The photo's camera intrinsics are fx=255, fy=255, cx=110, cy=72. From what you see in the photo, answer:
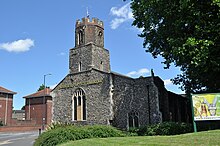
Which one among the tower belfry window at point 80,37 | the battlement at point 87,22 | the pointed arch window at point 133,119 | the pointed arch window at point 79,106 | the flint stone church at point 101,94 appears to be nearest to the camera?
the flint stone church at point 101,94

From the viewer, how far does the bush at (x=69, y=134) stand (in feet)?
49.3

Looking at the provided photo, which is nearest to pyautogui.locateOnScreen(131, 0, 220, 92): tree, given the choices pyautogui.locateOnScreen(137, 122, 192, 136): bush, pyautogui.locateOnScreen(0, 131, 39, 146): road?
pyautogui.locateOnScreen(137, 122, 192, 136): bush

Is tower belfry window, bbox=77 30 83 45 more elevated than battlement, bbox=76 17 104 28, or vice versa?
battlement, bbox=76 17 104 28

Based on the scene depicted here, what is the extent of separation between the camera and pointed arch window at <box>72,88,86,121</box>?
32.8m

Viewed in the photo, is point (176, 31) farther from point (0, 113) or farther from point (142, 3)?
point (0, 113)

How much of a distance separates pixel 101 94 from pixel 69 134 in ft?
51.5

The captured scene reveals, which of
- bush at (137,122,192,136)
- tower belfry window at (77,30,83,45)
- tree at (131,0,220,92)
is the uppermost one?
tower belfry window at (77,30,83,45)

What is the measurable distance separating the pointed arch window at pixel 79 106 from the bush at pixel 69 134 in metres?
15.0

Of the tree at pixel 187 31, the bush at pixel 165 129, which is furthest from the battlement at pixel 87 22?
the bush at pixel 165 129

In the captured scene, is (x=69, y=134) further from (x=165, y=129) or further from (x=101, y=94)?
(x=101, y=94)

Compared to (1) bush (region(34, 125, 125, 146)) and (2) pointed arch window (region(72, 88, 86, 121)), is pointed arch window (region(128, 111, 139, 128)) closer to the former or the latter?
(2) pointed arch window (region(72, 88, 86, 121))

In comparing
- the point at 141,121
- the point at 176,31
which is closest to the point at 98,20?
the point at 141,121

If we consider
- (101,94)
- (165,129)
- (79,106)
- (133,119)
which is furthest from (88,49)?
(165,129)

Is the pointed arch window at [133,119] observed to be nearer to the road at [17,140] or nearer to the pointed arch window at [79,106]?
the pointed arch window at [79,106]
